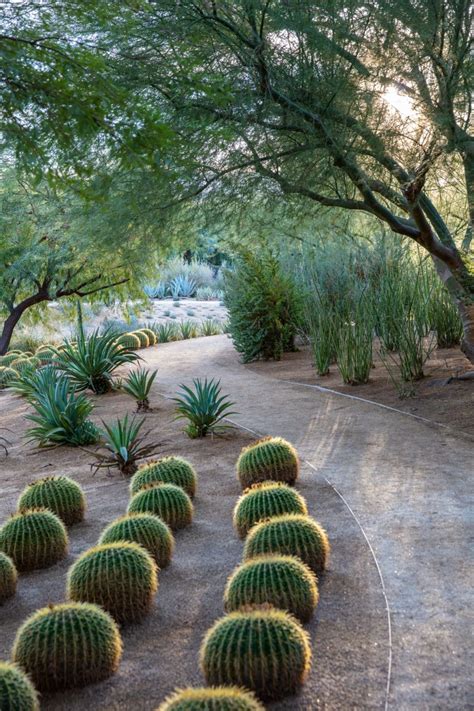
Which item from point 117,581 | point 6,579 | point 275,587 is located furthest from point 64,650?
point 6,579

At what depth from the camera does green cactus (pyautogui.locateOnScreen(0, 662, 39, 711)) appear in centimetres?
346

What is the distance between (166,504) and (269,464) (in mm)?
1221

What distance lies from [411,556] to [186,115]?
201 inches

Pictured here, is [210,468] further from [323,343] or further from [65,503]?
[323,343]

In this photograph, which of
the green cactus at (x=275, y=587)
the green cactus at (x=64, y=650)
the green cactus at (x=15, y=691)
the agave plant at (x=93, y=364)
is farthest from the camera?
the agave plant at (x=93, y=364)

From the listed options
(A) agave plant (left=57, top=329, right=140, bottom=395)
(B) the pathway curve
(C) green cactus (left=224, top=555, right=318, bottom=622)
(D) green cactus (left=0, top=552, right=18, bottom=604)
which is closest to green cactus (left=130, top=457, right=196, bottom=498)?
(B) the pathway curve

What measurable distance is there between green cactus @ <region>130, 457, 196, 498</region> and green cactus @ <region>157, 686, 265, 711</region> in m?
3.96

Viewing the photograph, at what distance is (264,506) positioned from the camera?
19.5ft

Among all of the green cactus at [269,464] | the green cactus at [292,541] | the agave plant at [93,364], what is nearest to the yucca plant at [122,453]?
the green cactus at [269,464]

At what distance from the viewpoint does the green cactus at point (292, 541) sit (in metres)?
5.14

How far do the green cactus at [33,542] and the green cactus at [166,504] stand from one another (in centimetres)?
64

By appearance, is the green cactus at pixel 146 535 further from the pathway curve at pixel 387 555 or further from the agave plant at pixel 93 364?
the agave plant at pixel 93 364

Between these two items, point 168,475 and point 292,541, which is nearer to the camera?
point 292,541

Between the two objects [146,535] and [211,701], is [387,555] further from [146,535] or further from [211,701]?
[211,701]
